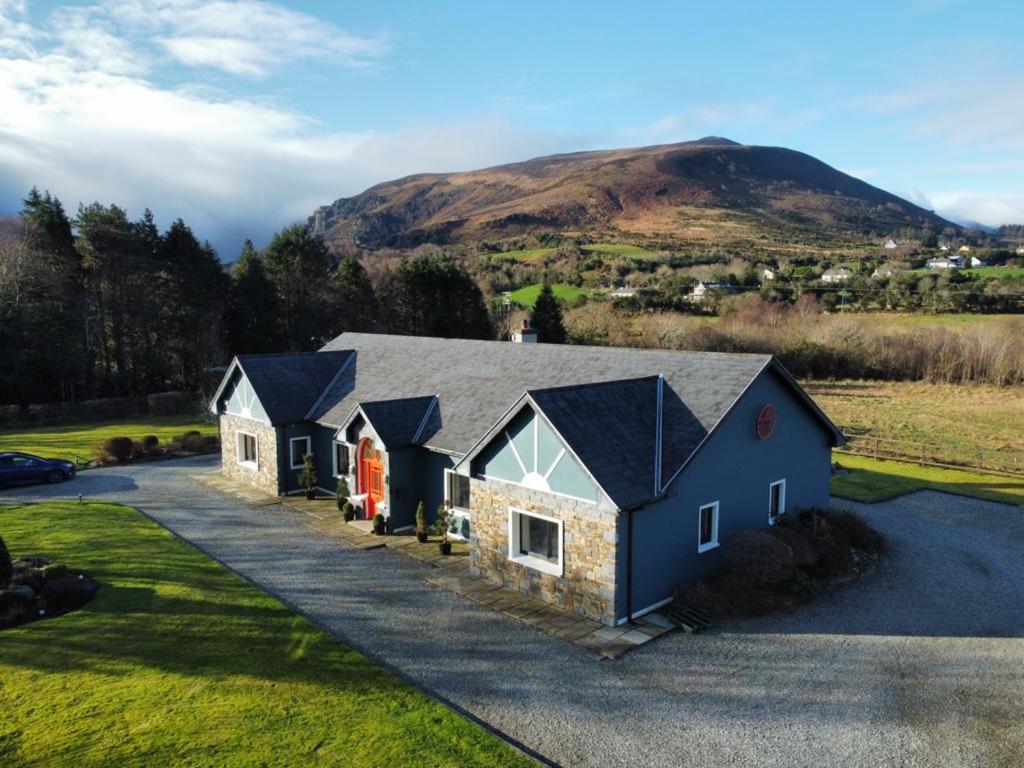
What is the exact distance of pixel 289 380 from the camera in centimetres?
2558

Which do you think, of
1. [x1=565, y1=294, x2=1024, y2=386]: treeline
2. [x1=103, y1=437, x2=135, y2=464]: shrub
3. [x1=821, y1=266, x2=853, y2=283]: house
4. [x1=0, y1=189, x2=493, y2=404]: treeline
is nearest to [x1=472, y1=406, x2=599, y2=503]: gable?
[x1=103, y1=437, x2=135, y2=464]: shrub

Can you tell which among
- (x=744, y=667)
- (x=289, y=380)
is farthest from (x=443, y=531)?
(x=289, y=380)

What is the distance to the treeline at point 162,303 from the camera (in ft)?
136

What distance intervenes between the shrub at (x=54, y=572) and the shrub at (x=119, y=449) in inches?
601

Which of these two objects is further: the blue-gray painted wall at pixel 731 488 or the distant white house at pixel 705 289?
the distant white house at pixel 705 289

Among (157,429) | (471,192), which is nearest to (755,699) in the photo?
(157,429)

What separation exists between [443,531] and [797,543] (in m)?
9.36

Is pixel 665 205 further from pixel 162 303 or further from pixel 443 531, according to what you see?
pixel 443 531

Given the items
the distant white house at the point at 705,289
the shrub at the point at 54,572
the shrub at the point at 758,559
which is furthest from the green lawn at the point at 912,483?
the distant white house at the point at 705,289

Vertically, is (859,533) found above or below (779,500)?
below

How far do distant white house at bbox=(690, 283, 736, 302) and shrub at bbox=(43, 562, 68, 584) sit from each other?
59.0 meters

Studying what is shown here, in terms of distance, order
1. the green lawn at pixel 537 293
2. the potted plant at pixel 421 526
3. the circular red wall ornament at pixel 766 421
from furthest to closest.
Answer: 1. the green lawn at pixel 537 293
2. the potted plant at pixel 421 526
3. the circular red wall ornament at pixel 766 421

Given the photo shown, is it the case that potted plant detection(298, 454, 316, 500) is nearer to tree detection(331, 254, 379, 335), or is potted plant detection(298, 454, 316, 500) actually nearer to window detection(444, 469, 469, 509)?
window detection(444, 469, 469, 509)

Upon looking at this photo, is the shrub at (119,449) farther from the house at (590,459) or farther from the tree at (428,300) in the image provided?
the tree at (428,300)
